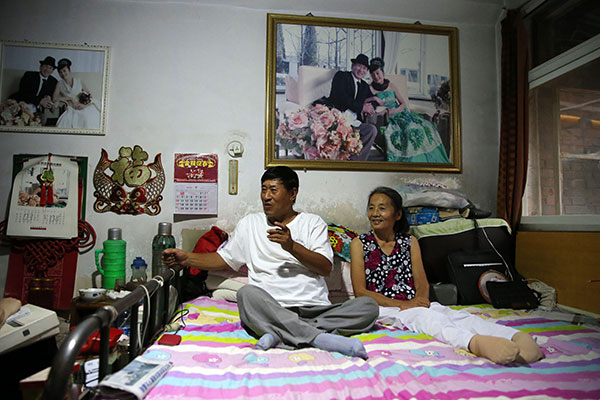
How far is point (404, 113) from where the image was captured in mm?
2973

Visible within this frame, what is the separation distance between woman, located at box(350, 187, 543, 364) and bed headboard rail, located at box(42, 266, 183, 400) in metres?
1.06

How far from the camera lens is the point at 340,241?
8.09 feet

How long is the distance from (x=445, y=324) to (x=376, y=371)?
588 millimetres

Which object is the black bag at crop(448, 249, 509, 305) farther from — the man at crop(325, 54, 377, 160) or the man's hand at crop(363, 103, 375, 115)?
the man's hand at crop(363, 103, 375, 115)

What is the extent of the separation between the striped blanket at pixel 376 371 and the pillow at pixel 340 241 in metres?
0.74

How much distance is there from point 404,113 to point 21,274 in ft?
9.95

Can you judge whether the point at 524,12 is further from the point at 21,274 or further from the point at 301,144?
the point at 21,274

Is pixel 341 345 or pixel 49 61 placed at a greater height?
pixel 49 61

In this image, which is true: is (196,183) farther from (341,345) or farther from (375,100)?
(341,345)

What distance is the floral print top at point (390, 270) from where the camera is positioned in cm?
222

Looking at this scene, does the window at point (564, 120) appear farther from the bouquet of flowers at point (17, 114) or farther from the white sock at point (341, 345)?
the bouquet of flowers at point (17, 114)

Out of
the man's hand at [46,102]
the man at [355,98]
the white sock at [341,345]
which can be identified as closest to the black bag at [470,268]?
the man at [355,98]

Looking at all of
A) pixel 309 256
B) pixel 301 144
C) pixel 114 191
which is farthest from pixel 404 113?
pixel 114 191

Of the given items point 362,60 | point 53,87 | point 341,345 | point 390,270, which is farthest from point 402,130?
point 53,87
